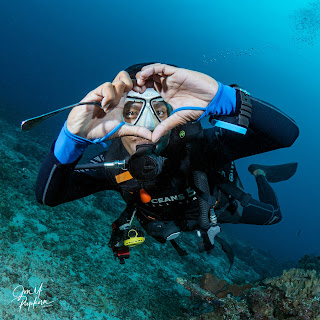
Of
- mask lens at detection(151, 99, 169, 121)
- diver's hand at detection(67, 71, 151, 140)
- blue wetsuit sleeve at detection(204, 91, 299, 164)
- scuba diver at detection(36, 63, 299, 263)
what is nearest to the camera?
diver's hand at detection(67, 71, 151, 140)

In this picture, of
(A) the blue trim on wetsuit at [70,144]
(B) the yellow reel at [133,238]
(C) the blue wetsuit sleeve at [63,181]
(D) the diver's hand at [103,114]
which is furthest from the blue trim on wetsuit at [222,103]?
(B) the yellow reel at [133,238]

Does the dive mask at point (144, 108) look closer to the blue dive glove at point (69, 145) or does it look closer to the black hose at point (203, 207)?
the blue dive glove at point (69, 145)

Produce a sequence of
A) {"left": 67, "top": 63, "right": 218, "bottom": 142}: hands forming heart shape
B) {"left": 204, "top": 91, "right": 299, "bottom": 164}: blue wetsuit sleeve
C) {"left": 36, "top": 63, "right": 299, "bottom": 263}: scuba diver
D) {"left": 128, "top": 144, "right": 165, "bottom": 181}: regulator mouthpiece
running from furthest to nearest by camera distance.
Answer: {"left": 128, "top": 144, "right": 165, "bottom": 181}: regulator mouthpiece, {"left": 204, "top": 91, "right": 299, "bottom": 164}: blue wetsuit sleeve, {"left": 36, "top": 63, "right": 299, "bottom": 263}: scuba diver, {"left": 67, "top": 63, "right": 218, "bottom": 142}: hands forming heart shape

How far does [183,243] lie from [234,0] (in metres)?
142

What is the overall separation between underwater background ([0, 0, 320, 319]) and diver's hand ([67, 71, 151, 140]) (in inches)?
84.6

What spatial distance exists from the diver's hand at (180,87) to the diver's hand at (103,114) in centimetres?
20

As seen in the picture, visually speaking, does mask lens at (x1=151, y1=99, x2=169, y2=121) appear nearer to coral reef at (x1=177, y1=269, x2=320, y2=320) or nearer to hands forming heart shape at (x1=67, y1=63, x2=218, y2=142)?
hands forming heart shape at (x1=67, y1=63, x2=218, y2=142)

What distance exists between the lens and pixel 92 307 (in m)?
2.81

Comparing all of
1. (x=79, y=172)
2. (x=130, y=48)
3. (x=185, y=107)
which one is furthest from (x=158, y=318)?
(x=130, y=48)

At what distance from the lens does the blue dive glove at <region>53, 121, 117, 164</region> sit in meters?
1.95

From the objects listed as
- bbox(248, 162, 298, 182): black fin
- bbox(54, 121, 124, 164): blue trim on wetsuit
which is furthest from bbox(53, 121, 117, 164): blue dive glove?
bbox(248, 162, 298, 182): black fin

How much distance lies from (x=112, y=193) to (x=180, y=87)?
7154mm

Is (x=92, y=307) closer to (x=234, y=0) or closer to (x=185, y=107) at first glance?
(x=185, y=107)

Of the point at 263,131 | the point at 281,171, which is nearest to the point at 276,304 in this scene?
the point at 263,131
